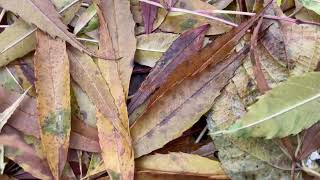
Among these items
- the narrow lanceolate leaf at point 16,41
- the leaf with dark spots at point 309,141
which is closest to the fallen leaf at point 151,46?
the narrow lanceolate leaf at point 16,41

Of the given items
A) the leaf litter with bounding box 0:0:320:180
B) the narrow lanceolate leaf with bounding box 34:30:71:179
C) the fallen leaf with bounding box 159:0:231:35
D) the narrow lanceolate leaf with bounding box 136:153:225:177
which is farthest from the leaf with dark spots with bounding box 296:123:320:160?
the narrow lanceolate leaf with bounding box 34:30:71:179

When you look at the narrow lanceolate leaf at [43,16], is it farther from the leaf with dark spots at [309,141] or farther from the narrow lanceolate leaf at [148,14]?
the leaf with dark spots at [309,141]

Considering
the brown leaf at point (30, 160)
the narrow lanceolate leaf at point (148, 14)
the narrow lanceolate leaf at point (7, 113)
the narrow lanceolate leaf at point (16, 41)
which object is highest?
the narrow lanceolate leaf at point (148, 14)

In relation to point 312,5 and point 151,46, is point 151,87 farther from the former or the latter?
point 312,5

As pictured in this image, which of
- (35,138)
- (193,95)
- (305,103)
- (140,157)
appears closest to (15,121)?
(35,138)

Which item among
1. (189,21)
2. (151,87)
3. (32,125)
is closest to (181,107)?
(151,87)

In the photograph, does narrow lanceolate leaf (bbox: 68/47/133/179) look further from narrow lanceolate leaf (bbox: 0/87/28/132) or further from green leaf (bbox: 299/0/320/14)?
green leaf (bbox: 299/0/320/14)

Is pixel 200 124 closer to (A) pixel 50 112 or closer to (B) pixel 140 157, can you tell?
(B) pixel 140 157

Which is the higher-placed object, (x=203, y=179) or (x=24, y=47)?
(x=24, y=47)
